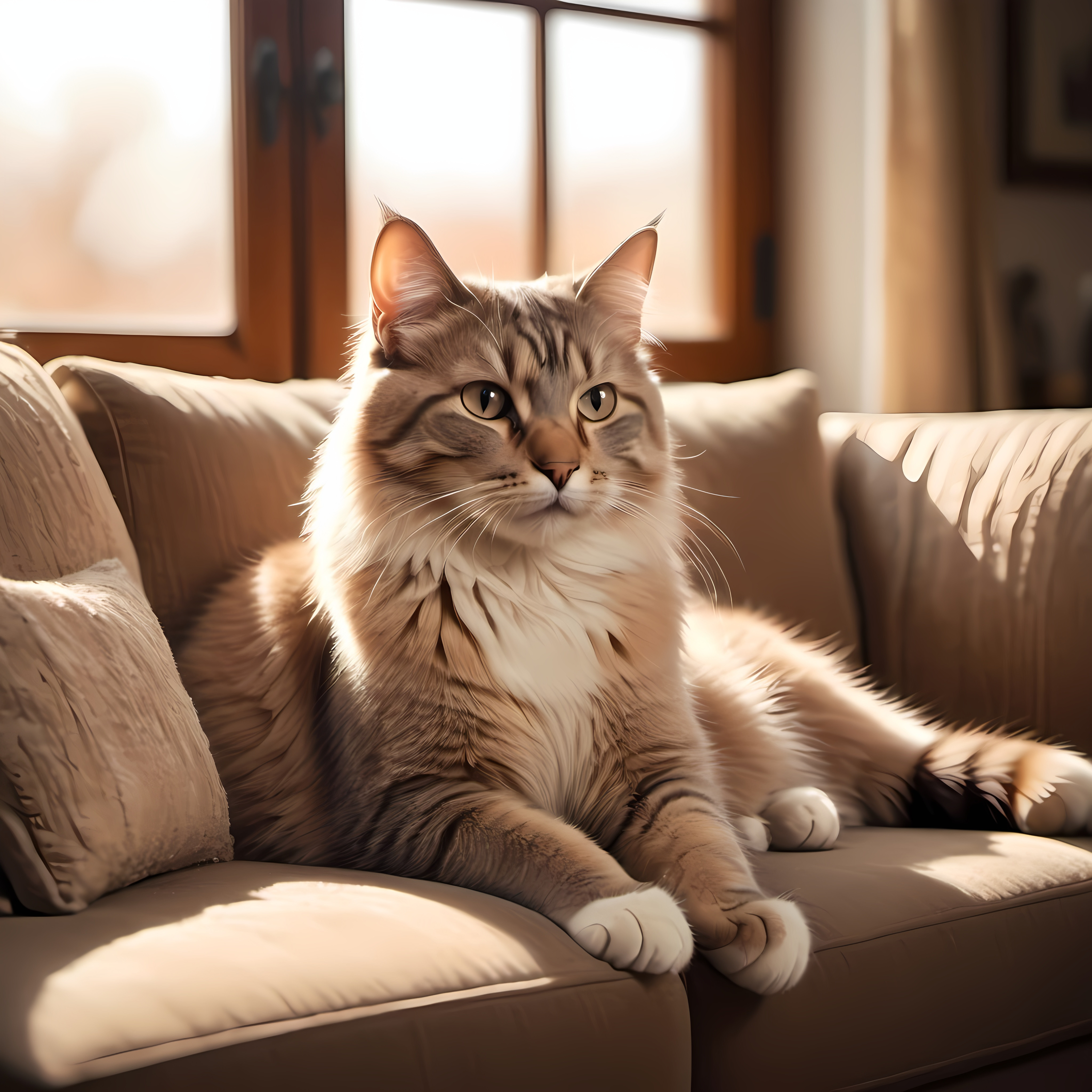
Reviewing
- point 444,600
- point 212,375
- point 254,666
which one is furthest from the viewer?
point 212,375

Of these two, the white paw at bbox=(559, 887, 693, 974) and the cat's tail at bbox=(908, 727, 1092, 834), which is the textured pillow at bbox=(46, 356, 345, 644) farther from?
the cat's tail at bbox=(908, 727, 1092, 834)

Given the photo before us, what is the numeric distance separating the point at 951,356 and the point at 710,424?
89cm

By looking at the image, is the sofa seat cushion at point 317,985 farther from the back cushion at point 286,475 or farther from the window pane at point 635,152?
the window pane at point 635,152

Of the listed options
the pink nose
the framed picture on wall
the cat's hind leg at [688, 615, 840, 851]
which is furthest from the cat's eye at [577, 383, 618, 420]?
the framed picture on wall

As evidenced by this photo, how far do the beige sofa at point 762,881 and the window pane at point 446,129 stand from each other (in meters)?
0.83

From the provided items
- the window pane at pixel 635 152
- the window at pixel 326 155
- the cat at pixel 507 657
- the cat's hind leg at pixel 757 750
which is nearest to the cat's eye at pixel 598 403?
the cat at pixel 507 657

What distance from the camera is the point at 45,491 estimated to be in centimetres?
126

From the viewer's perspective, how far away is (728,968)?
1093 mm

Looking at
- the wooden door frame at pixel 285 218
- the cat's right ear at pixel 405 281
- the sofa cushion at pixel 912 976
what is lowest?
the sofa cushion at pixel 912 976

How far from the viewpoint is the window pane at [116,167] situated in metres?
2.22

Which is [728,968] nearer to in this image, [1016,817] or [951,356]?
[1016,817]

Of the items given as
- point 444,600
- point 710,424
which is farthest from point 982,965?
point 710,424

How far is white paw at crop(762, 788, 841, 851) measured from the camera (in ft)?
4.74

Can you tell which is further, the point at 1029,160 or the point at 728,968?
the point at 1029,160
